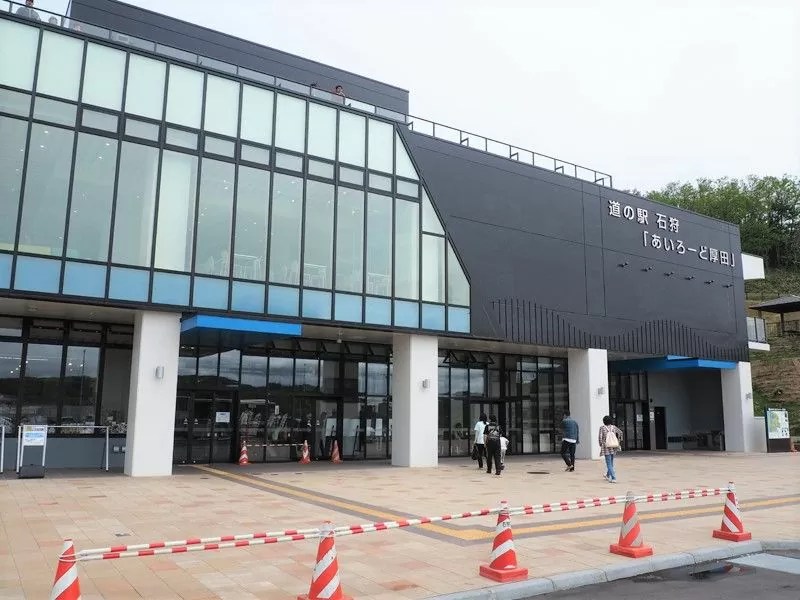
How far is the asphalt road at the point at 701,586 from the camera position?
23.6 feet

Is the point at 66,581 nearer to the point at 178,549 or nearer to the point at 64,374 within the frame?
the point at 178,549

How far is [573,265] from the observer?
26969mm

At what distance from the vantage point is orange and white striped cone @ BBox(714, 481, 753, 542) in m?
9.80

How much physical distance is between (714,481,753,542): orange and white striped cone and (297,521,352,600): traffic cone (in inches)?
259

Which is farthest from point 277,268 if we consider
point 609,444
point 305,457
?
point 609,444

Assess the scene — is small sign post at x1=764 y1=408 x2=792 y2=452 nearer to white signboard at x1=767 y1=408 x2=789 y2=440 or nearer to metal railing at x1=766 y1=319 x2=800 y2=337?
white signboard at x1=767 y1=408 x2=789 y2=440

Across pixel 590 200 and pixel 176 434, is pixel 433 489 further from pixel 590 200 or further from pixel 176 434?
pixel 590 200

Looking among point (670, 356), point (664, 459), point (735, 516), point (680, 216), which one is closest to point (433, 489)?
point (735, 516)

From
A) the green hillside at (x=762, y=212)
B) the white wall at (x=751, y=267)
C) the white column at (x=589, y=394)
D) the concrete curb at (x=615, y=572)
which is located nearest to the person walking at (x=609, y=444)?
the concrete curb at (x=615, y=572)

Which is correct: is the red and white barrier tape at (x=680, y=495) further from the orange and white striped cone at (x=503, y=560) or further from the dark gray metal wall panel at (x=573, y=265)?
the dark gray metal wall panel at (x=573, y=265)

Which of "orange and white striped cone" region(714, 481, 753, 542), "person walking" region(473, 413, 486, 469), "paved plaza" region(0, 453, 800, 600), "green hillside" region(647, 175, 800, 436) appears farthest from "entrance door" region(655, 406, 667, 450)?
"green hillside" region(647, 175, 800, 436)

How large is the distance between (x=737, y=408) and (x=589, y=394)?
36.2ft

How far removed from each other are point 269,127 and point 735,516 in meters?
16.7

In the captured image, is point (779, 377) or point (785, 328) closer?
point (779, 377)
